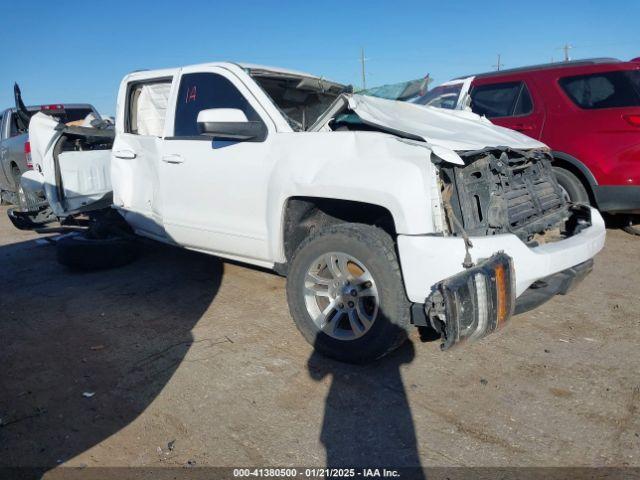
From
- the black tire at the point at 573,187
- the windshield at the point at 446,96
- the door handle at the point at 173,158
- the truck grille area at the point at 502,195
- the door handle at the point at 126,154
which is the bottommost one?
the black tire at the point at 573,187

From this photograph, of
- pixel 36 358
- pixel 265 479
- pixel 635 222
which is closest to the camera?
pixel 265 479

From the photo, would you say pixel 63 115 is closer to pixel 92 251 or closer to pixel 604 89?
pixel 92 251

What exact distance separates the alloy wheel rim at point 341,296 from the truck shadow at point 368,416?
0.25 meters

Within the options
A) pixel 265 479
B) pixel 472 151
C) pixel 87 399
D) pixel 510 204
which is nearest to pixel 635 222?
pixel 510 204

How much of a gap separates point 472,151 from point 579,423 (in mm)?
1617

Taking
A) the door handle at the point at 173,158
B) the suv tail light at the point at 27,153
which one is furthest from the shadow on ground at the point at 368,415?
the suv tail light at the point at 27,153

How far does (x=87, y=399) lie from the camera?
3062mm

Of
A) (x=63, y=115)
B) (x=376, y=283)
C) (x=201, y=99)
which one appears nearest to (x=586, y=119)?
(x=376, y=283)

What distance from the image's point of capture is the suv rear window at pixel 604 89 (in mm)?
5504

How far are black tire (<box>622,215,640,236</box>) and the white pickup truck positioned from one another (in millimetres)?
2863

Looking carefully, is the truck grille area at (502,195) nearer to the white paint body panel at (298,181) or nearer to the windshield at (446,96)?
the white paint body panel at (298,181)

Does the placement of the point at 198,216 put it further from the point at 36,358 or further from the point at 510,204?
the point at 510,204

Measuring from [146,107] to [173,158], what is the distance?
51.6 inches

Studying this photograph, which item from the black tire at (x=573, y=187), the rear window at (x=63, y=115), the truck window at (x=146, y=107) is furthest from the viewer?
the rear window at (x=63, y=115)
